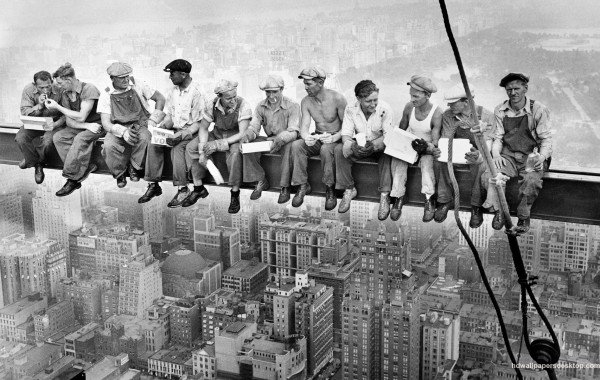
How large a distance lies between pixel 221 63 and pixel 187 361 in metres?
6.88

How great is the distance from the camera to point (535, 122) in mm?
6305

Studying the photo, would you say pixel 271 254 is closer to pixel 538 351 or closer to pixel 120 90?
pixel 120 90

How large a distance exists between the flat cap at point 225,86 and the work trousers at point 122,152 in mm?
945

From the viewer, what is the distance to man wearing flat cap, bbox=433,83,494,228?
6.36 m

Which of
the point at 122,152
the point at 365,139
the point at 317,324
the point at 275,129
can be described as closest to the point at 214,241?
the point at 317,324

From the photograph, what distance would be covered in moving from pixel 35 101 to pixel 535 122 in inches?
205

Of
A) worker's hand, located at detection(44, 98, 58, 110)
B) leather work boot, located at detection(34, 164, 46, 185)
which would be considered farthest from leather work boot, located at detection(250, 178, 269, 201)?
leather work boot, located at detection(34, 164, 46, 185)

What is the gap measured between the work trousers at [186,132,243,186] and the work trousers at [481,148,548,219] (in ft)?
7.40

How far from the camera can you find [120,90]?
25.3 ft

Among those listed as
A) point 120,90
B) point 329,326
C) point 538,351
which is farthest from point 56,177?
point 538,351

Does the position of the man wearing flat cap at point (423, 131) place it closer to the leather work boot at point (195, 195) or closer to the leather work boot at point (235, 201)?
the leather work boot at point (235, 201)

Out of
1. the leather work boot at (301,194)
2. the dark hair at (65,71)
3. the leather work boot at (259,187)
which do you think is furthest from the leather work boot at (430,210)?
the dark hair at (65,71)

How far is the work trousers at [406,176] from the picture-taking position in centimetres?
653

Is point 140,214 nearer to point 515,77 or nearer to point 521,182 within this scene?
point 521,182
